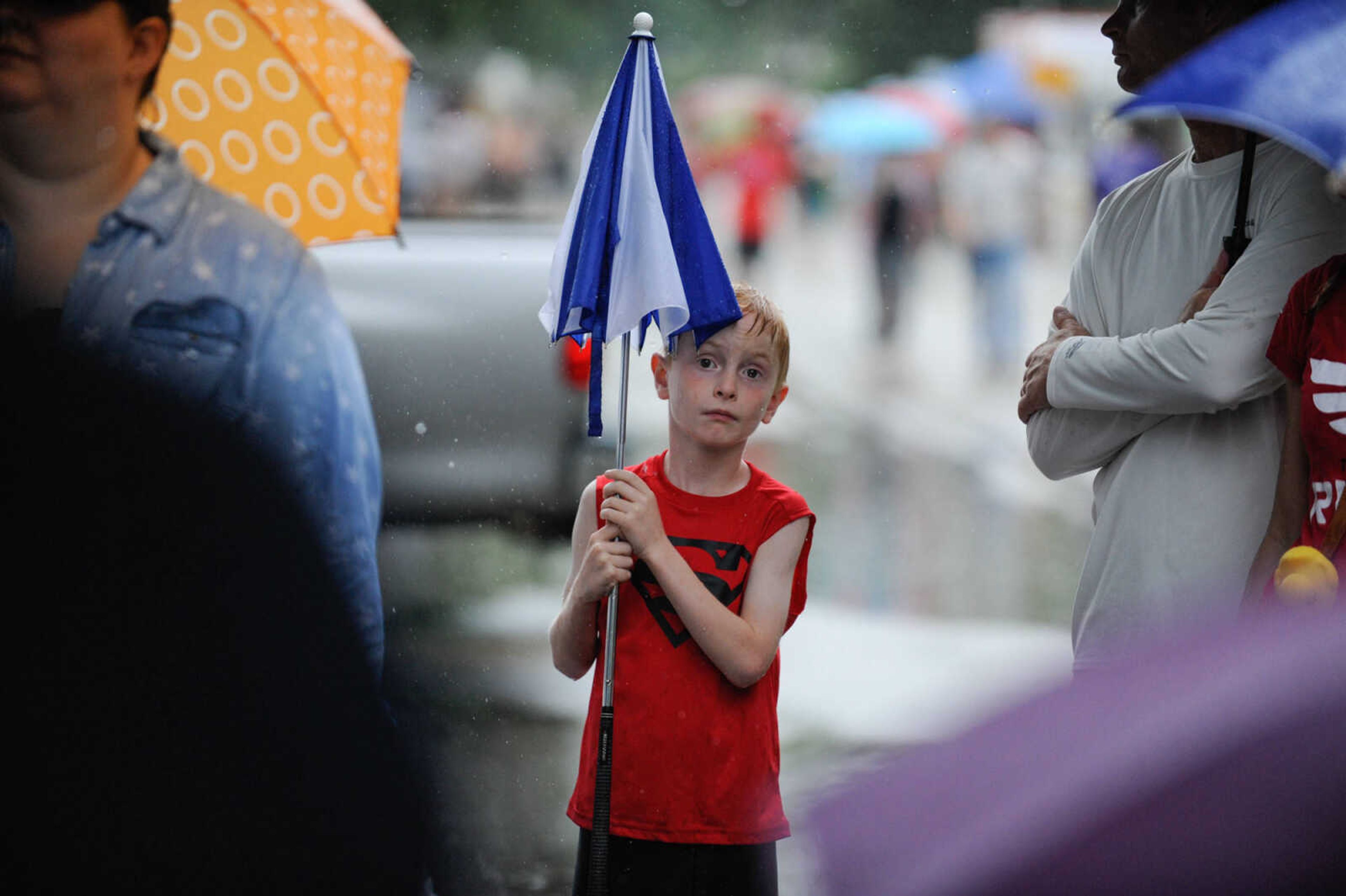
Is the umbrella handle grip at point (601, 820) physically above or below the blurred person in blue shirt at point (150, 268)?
below

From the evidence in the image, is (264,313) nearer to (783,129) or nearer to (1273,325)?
(1273,325)

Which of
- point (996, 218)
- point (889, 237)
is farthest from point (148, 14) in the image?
point (996, 218)

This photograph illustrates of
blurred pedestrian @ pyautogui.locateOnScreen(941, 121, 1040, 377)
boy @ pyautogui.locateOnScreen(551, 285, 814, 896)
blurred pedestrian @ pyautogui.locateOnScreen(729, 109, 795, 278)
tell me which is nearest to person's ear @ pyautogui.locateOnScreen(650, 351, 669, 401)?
boy @ pyautogui.locateOnScreen(551, 285, 814, 896)

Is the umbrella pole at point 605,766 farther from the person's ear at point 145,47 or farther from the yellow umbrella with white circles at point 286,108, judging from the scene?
the person's ear at point 145,47

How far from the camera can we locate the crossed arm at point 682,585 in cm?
260

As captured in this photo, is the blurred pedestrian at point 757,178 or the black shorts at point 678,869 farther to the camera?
the blurred pedestrian at point 757,178

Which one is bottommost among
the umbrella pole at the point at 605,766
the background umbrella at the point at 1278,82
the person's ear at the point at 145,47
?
the umbrella pole at the point at 605,766

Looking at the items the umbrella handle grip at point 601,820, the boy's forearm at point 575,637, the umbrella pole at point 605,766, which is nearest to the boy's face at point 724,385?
the umbrella pole at point 605,766

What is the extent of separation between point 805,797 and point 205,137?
2.44 m

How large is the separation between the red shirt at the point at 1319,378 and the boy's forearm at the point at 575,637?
4.17 ft

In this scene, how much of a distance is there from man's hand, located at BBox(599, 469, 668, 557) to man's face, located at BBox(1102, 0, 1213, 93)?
4.39 ft

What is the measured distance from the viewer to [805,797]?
13.8ft

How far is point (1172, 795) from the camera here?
1524 millimetres

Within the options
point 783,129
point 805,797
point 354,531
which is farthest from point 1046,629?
point 783,129
